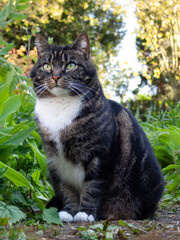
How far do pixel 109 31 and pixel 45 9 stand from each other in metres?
4.38

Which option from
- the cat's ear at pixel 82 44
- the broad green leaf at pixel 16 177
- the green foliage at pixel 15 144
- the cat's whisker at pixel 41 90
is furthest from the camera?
the cat's ear at pixel 82 44

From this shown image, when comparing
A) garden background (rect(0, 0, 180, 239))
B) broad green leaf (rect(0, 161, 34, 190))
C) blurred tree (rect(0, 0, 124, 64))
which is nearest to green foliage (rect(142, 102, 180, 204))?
garden background (rect(0, 0, 180, 239))

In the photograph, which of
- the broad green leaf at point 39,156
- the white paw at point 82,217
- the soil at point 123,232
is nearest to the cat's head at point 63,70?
the broad green leaf at point 39,156

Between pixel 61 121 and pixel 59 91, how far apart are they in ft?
0.72

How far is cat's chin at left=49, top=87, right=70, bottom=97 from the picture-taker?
2.25 m

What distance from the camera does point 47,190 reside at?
2.96 meters

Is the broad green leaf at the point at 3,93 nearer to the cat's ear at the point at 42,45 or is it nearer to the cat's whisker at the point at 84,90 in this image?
the cat's whisker at the point at 84,90

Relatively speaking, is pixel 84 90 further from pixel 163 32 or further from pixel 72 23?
pixel 72 23

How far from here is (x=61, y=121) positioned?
86.6 inches

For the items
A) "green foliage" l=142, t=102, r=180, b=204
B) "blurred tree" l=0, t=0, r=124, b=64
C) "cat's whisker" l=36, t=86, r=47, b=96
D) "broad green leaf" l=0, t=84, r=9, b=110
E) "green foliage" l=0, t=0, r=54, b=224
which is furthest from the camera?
"blurred tree" l=0, t=0, r=124, b=64

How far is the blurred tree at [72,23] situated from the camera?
10062mm

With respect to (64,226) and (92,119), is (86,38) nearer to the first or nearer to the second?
(92,119)

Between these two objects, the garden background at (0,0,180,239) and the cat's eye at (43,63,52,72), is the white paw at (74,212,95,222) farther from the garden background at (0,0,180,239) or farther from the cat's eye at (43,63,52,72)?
the cat's eye at (43,63,52,72)

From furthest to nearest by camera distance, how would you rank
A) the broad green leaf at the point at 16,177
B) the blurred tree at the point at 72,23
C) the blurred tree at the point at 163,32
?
the blurred tree at the point at 72,23 → the blurred tree at the point at 163,32 → the broad green leaf at the point at 16,177
